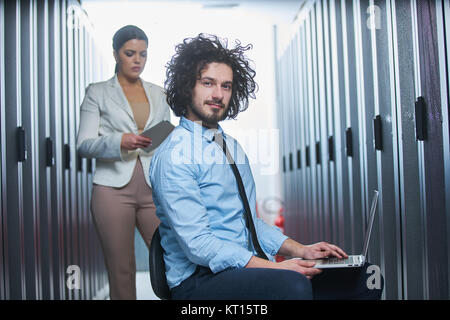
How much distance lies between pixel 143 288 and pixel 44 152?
70 cm

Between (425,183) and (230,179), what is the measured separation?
2.43 feet

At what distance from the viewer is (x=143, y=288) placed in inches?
73.4

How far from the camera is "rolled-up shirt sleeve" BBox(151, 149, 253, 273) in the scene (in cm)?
131

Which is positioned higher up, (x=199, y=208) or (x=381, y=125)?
(x=381, y=125)

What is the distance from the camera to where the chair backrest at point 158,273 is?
4.81 feet

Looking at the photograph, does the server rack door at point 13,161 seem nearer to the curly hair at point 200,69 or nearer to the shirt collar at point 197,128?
the curly hair at point 200,69

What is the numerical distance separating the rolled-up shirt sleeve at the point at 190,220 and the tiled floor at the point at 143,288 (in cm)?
51

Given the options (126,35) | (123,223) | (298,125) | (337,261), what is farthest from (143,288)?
(298,125)

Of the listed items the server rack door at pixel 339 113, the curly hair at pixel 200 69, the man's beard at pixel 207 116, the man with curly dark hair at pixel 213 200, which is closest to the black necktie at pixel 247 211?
the man with curly dark hair at pixel 213 200

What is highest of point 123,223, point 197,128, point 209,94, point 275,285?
point 209,94

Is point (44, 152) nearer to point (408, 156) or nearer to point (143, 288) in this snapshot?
point (143, 288)

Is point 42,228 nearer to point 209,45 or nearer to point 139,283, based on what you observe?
point 139,283

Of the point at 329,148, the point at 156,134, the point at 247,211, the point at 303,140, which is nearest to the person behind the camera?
the point at 247,211

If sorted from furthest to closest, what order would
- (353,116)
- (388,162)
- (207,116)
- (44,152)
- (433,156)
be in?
(353,116)
(44,152)
(388,162)
(433,156)
(207,116)
